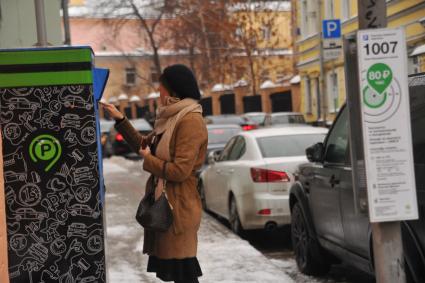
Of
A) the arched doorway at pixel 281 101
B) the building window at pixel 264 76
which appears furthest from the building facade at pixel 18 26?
the building window at pixel 264 76

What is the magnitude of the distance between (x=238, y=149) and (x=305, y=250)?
3.01m

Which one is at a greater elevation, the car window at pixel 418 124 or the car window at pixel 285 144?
the car window at pixel 418 124

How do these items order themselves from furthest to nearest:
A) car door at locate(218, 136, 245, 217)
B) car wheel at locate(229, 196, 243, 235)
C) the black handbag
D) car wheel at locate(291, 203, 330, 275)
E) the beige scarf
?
car door at locate(218, 136, 245, 217) < car wheel at locate(229, 196, 243, 235) < car wheel at locate(291, 203, 330, 275) < the beige scarf < the black handbag

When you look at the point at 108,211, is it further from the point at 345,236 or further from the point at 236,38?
the point at 236,38

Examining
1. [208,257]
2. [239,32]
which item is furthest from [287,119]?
[208,257]

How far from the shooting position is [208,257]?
701 cm

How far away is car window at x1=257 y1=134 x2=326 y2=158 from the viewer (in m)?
8.76

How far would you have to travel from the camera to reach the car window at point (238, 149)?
923 centimetres

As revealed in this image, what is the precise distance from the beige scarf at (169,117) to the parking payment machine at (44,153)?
475mm

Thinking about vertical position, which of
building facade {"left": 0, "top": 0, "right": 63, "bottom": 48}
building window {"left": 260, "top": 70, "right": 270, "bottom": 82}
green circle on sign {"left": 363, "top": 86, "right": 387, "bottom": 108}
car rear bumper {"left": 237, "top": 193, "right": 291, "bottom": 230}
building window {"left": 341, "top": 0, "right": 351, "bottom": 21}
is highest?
building window {"left": 341, "top": 0, "right": 351, "bottom": 21}

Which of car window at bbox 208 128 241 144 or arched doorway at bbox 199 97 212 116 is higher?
arched doorway at bbox 199 97 212 116

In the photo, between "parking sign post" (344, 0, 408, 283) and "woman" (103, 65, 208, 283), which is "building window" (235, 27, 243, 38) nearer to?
"woman" (103, 65, 208, 283)

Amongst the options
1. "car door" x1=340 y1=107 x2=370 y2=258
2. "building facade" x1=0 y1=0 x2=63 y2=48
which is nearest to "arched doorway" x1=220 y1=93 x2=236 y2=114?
"building facade" x1=0 y1=0 x2=63 y2=48

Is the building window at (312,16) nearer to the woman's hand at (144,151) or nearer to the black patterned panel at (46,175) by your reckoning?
the woman's hand at (144,151)
